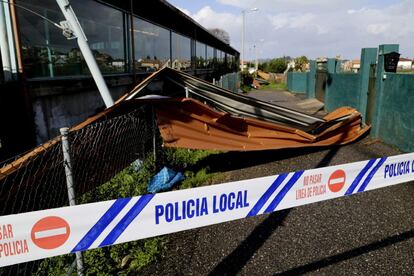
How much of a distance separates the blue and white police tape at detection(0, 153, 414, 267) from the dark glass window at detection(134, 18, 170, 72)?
25.2 feet

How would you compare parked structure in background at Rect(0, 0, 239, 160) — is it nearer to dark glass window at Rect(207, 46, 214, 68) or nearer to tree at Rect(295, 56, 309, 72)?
dark glass window at Rect(207, 46, 214, 68)

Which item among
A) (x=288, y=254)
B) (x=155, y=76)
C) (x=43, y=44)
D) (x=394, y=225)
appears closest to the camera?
(x=288, y=254)

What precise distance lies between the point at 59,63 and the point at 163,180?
285cm

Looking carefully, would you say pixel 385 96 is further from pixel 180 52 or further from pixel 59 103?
pixel 180 52

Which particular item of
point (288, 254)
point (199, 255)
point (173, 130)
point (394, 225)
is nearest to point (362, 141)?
point (394, 225)

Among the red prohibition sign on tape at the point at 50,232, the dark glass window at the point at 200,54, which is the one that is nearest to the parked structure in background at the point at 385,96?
the red prohibition sign on tape at the point at 50,232

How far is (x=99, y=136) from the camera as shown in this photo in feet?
14.1

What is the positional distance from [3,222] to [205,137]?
13.4 feet

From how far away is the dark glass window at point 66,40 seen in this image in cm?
511

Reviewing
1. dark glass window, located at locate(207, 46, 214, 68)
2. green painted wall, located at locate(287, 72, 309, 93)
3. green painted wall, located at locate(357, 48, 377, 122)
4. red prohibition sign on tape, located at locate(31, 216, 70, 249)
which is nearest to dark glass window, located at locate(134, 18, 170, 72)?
green painted wall, located at locate(357, 48, 377, 122)

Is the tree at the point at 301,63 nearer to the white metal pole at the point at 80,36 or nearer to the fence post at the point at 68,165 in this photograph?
the white metal pole at the point at 80,36

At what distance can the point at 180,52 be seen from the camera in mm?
15781

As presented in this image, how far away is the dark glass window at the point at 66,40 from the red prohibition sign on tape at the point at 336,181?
4.50 m

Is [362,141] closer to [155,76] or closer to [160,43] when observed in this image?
[155,76]
